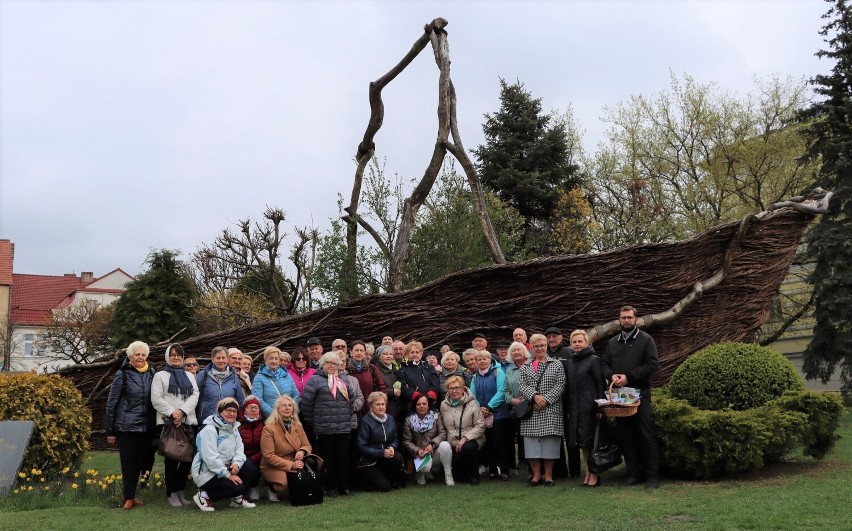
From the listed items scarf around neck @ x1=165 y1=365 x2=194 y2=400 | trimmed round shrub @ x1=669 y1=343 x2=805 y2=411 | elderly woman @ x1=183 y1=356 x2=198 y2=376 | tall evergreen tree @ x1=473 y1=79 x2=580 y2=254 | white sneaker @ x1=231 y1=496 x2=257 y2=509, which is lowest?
white sneaker @ x1=231 y1=496 x2=257 y2=509

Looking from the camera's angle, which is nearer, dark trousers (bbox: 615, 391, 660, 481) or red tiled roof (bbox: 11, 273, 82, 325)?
dark trousers (bbox: 615, 391, 660, 481)

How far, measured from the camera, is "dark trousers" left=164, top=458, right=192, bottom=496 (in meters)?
7.35

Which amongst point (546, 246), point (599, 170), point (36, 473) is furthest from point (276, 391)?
point (599, 170)

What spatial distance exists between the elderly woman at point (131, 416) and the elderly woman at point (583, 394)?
3927 millimetres

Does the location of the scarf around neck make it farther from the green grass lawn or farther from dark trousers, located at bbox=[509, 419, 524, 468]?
dark trousers, located at bbox=[509, 419, 524, 468]

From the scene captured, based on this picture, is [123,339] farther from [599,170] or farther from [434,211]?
[599,170]

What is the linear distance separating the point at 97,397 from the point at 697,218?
1811 centimetres

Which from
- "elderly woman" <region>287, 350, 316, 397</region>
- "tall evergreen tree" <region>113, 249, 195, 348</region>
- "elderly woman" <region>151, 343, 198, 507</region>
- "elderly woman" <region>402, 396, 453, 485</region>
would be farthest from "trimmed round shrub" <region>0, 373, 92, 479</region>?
"tall evergreen tree" <region>113, 249, 195, 348</region>

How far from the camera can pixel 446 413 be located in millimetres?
8312

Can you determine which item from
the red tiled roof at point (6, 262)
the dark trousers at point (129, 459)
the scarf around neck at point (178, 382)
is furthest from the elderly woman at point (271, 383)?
the red tiled roof at point (6, 262)

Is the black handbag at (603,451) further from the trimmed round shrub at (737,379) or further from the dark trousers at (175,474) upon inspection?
the dark trousers at (175,474)

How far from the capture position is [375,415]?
7.96 meters

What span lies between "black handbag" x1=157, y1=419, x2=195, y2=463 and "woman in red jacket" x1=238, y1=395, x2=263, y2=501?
1.60ft

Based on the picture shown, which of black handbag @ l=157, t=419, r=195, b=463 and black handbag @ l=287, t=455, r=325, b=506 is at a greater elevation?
black handbag @ l=157, t=419, r=195, b=463
